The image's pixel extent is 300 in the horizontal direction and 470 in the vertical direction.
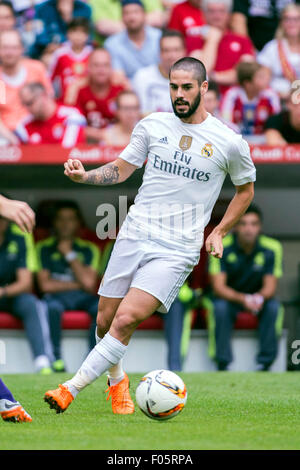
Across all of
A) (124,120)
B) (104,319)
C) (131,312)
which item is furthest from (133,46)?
(131,312)

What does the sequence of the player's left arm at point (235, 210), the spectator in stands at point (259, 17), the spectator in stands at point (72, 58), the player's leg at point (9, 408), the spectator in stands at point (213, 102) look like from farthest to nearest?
1. the spectator in stands at point (259, 17)
2. the spectator in stands at point (72, 58)
3. the spectator in stands at point (213, 102)
4. the player's left arm at point (235, 210)
5. the player's leg at point (9, 408)

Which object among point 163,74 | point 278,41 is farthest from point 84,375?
point 278,41

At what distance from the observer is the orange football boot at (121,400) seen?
6172mm

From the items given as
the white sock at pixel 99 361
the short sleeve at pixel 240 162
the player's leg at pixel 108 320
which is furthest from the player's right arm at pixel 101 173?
the white sock at pixel 99 361

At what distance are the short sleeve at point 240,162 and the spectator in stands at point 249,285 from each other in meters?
4.08

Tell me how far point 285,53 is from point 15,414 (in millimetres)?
7651

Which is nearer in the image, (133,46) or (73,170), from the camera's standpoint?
(73,170)

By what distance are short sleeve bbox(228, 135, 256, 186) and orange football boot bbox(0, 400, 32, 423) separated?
205cm

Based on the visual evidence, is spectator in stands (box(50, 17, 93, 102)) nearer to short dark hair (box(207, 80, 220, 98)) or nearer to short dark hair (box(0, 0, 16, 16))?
short dark hair (box(0, 0, 16, 16))

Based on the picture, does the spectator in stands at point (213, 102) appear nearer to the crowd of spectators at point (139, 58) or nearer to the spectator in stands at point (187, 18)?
the crowd of spectators at point (139, 58)

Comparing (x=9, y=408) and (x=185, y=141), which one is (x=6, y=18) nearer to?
(x=185, y=141)

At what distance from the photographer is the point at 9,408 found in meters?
5.52

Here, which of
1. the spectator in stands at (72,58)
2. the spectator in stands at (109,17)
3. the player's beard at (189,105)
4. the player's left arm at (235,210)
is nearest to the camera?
the player's beard at (189,105)

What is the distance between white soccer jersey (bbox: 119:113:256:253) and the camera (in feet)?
19.5
